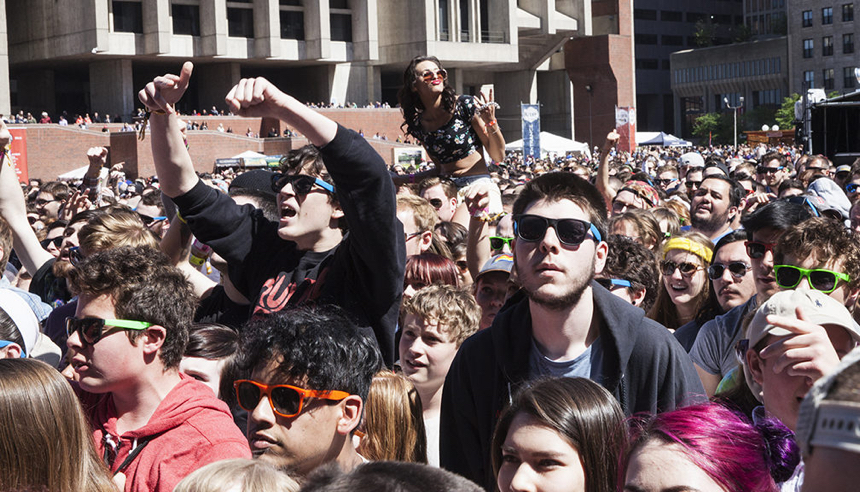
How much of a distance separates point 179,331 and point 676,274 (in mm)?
3125

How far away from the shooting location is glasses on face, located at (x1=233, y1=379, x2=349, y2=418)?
3.14 meters

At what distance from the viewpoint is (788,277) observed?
4297 millimetres

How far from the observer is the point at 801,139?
2059 centimetres

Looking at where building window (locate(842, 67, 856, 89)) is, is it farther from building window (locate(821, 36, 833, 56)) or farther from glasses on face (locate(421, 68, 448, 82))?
glasses on face (locate(421, 68, 448, 82))

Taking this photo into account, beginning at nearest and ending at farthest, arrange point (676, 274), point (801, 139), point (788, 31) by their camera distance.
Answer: point (676, 274), point (801, 139), point (788, 31)

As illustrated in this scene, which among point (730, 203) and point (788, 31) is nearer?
point (730, 203)

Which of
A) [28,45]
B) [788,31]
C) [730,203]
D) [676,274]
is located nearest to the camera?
[676,274]

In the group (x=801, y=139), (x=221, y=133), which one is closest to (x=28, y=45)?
(x=221, y=133)

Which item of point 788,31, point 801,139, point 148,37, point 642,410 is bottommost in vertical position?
point 642,410

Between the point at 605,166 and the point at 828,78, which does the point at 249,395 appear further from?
the point at 828,78

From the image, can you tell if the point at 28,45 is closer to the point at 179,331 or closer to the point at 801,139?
the point at 801,139

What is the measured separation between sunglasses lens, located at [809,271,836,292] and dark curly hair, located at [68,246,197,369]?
2591 mm

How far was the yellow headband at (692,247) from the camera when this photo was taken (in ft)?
19.0

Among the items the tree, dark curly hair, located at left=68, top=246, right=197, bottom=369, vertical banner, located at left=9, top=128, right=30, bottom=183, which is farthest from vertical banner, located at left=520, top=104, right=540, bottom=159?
the tree
